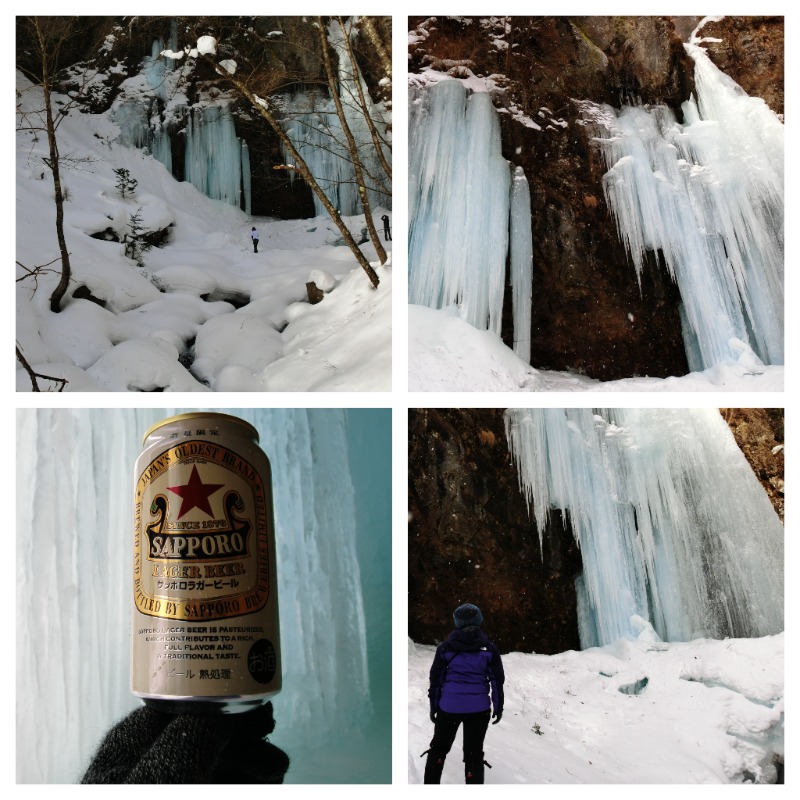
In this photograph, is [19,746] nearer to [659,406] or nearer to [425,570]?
[425,570]

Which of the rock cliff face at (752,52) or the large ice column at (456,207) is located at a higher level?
the rock cliff face at (752,52)

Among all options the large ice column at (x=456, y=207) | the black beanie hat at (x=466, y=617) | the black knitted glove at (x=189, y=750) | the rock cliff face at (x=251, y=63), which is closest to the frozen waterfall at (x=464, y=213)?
the large ice column at (x=456, y=207)

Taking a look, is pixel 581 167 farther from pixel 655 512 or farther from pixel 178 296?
pixel 178 296

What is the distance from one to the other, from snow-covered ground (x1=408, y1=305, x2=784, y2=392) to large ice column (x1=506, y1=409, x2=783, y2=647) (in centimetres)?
18

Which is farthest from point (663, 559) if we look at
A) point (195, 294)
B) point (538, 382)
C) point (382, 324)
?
point (195, 294)

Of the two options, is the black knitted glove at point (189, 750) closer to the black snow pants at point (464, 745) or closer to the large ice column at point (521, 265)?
the black snow pants at point (464, 745)

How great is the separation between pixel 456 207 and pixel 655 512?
5.13ft

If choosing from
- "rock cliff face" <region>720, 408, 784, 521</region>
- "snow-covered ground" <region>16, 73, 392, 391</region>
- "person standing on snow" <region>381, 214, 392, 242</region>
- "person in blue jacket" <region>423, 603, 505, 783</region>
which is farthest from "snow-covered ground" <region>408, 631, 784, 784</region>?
"person standing on snow" <region>381, 214, 392, 242</region>

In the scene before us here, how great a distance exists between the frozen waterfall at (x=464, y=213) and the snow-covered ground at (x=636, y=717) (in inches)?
53.8

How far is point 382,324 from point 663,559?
145 centimetres

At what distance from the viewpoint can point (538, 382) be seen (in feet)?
9.22

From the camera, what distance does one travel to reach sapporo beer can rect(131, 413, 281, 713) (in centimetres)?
154

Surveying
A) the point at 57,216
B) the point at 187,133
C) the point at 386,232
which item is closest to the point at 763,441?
the point at 386,232

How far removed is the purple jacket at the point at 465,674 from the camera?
185cm
